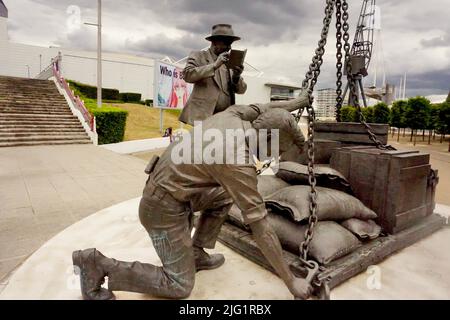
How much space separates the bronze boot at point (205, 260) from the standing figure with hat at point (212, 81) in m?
1.29

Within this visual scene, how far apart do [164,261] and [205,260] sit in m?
0.56

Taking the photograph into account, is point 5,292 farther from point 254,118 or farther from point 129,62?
point 129,62

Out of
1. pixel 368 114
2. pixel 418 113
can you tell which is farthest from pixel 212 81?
pixel 368 114

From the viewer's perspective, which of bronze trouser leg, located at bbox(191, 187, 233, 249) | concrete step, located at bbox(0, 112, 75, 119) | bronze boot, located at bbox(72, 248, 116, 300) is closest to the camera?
bronze boot, located at bbox(72, 248, 116, 300)

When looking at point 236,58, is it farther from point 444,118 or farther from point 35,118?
point 444,118

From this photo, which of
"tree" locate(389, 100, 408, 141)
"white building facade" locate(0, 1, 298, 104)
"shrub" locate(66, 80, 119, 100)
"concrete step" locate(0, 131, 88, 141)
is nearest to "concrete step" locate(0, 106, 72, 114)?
"concrete step" locate(0, 131, 88, 141)

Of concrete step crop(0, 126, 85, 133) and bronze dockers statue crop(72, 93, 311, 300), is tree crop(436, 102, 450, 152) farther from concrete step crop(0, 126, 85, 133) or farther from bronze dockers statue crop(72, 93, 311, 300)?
bronze dockers statue crop(72, 93, 311, 300)

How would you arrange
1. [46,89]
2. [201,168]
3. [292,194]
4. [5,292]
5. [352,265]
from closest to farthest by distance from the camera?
[201,168], [5,292], [352,265], [292,194], [46,89]

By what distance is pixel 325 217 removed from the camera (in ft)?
7.94

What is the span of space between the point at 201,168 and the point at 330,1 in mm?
2063

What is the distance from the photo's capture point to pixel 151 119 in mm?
20484

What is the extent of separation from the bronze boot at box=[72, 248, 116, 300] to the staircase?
9.92 m

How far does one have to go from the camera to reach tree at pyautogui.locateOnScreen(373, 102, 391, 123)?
2282 centimetres
